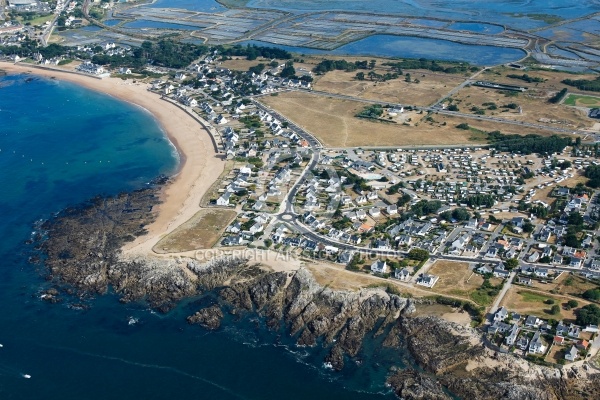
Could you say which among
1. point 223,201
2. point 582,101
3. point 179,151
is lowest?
point 223,201

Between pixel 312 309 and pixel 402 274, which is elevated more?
pixel 402 274

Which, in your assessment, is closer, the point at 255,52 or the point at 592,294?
the point at 592,294

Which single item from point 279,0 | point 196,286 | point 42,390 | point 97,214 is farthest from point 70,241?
point 279,0

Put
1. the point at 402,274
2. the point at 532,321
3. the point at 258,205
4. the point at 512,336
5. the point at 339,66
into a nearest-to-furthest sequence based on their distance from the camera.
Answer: the point at 512,336 < the point at 532,321 < the point at 402,274 < the point at 258,205 < the point at 339,66

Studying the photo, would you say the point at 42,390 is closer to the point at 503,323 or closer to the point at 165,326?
the point at 165,326

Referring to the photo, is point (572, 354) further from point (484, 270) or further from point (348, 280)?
point (348, 280)

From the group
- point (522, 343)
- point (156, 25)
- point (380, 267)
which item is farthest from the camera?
point (156, 25)

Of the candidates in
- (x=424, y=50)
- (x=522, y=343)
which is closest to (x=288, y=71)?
(x=424, y=50)
